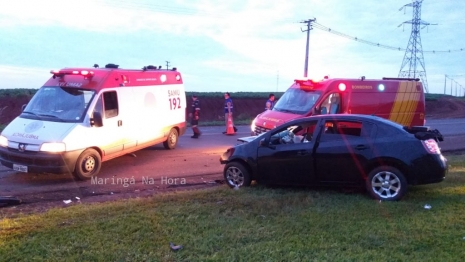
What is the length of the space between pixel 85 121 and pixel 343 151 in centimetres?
547

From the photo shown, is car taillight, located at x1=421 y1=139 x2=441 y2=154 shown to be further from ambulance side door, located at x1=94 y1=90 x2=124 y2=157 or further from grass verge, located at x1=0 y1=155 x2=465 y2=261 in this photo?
ambulance side door, located at x1=94 y1=90 x2=124 y2=157

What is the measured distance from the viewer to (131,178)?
1079 cm

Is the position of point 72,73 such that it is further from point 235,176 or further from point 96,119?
point 235,176

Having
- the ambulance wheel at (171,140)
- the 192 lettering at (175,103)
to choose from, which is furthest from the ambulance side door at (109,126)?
the ambulance wheel at (171,140)

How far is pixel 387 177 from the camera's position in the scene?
7875 mm

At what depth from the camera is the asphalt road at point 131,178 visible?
30.5 ft

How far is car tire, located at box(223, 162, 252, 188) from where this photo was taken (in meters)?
9.03

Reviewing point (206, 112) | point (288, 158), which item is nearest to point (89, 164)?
point (288, 158)

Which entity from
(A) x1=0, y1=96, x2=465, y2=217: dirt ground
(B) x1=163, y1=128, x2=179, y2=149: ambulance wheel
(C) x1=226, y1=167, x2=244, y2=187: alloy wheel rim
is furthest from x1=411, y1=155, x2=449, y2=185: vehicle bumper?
(B) x1=163, y1=128, x2=179, y2=149: ambulance wheel

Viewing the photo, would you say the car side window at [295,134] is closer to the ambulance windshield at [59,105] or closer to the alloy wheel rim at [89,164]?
the alloy wheel rim at [89,164]

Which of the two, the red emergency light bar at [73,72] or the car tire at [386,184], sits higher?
the red emergency light bar at [73,72]

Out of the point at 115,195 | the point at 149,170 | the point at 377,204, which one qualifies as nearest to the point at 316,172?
the point at 377,204

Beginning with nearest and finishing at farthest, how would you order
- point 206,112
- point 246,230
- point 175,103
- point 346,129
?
point 246,230 < point 346,129 < point 175,103 < point 206,112

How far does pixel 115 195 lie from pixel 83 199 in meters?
0.58
